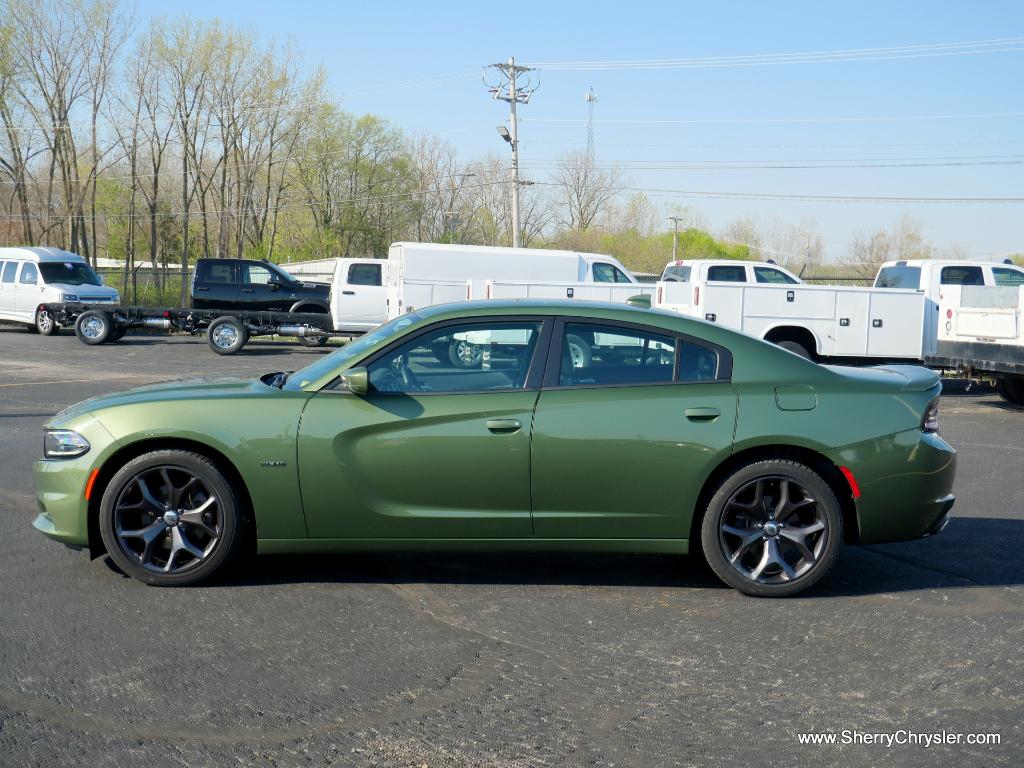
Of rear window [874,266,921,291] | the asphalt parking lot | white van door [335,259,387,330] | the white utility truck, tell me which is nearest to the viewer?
the asphalt parking lot

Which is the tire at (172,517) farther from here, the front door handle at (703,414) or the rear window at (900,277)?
the rear window at (900,277)

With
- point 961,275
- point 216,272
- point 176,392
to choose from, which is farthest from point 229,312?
point 176,392

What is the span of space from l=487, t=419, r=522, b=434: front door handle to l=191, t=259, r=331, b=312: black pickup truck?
21697 millimetres

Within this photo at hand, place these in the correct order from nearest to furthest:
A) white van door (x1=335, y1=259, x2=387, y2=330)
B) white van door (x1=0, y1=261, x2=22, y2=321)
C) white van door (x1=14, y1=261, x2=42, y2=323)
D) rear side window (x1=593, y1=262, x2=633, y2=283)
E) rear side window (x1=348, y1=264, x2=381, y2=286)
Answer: rear side window (x1=593, y1=262, x2=633, y2=283) < white van door (x1=335, y1=259, x2=387, y2=330) < rear side window (x1=348, y1=264, x2=381, y2=286) < white van door (x1=14, y1=261, x2=42, y2=323) < white van door (x1=0, y1=261, x2=22, y2=321)

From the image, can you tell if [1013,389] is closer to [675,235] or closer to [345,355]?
[345,355]

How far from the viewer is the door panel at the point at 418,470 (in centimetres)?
523

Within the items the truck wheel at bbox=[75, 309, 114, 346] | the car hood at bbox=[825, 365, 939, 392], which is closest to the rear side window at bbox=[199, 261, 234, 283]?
the truck wheel at bbox=[75, 309, 114, 346]

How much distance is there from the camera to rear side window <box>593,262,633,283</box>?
2236 centimetres

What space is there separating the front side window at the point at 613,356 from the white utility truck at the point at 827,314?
11111 mm

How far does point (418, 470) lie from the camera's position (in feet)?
17.2

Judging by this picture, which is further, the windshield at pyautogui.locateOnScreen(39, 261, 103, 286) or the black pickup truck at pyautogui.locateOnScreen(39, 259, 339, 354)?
the windshield at pyautogui.locateOnScreen(39, 261, 103, 286)

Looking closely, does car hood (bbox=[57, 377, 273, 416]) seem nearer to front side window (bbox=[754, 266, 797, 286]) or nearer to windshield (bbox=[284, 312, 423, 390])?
windshield (bbox=[284, 312, 423, 390])

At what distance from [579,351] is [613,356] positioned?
179mm

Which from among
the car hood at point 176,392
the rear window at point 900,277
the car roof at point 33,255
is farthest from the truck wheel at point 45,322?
the car hood at point 176,392
